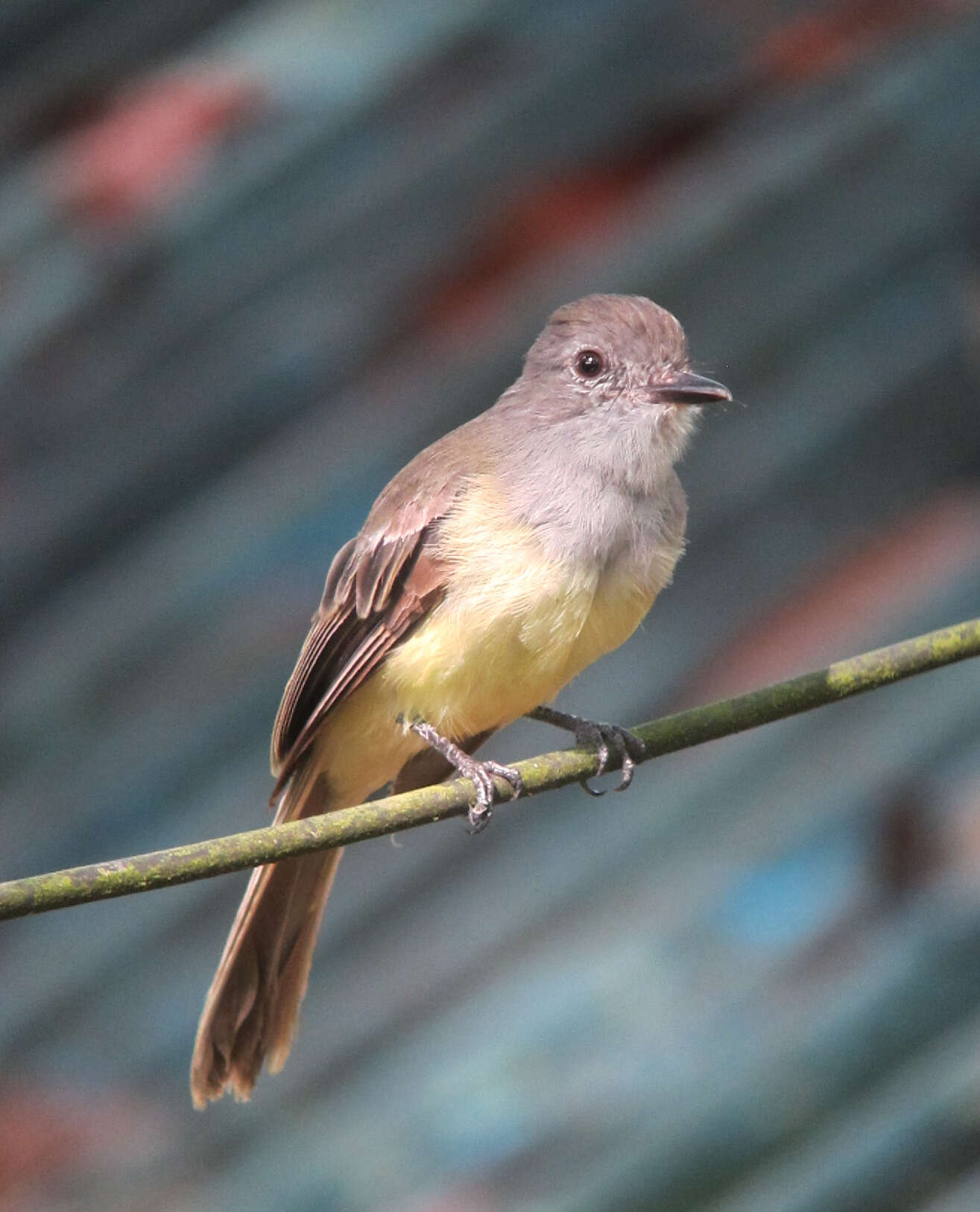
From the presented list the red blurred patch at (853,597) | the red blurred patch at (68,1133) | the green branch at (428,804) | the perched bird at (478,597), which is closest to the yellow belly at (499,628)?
the perched bird at (478,597)

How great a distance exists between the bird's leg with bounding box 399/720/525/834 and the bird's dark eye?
67 cm

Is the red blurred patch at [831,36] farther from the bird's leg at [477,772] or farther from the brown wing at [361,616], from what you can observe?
the bird's leg at [477,772]

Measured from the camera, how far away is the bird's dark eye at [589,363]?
300 cm

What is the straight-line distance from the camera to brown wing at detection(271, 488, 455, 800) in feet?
9.39


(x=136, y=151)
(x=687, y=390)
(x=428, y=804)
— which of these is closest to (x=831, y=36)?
(x=136, y=151)

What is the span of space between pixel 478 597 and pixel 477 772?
0.28 meters

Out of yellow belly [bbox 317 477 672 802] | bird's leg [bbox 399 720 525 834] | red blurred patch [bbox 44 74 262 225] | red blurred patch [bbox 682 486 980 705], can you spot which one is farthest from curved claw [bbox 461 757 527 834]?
red blurred patch [bbox 44 74 262 225]

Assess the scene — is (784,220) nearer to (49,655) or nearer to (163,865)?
(49,655)

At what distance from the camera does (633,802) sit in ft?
15.2

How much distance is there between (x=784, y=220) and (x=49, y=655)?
226 centimetres

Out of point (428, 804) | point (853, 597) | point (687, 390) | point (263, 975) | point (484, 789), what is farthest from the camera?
point (853, 597)

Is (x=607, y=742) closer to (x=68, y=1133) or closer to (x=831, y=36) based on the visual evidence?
(x=68, y=1133)

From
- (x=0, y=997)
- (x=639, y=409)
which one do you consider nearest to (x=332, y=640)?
(x=639, y=409)

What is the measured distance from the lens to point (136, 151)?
4348 millimetres
